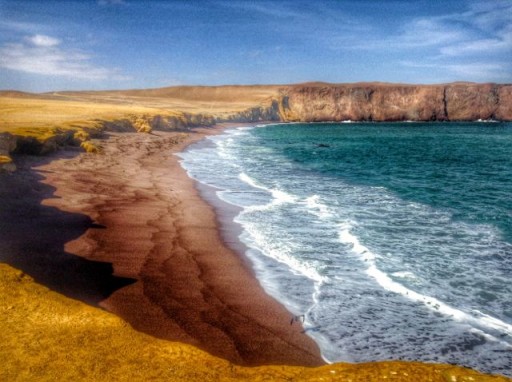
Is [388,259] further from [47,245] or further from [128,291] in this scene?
[47,245]

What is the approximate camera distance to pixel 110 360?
19.5ft

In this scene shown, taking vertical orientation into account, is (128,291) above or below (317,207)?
above

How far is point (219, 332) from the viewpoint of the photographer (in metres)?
7.91

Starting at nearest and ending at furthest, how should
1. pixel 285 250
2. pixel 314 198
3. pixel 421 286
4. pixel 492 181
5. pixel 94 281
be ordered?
pixel 94 281, pixel 421 286, pixel 285 250, pixel 314 198, pixel 492 181

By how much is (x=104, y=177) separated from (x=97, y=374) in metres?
18.1

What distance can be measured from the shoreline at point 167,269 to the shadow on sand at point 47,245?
0.06 meters

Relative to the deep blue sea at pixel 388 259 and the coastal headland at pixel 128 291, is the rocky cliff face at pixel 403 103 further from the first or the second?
the coastal headland at pixel 128 291

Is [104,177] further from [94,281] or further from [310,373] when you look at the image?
[310,373]

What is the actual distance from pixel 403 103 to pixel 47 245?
131m

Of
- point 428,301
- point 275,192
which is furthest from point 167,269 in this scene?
point 275,192

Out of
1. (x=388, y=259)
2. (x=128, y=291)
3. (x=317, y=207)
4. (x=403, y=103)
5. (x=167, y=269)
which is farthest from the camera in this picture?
(x=403, y=103)

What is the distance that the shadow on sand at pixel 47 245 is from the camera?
912 centimetres

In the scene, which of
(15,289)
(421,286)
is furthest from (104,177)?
(421,286)

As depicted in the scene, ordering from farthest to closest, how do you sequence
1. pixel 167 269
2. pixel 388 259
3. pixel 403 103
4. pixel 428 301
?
1. pixel 403 103
2. pixel 388 259
3. pixel 167 269
4. pixel 428 301
